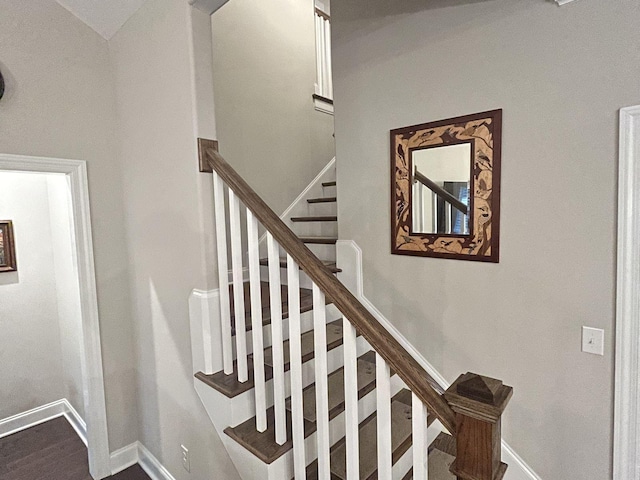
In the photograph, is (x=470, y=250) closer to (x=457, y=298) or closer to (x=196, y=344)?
(x=457, y=298)

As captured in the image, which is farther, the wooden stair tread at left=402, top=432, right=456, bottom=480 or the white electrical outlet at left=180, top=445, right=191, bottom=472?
the white electrical outlet at left=180, top=445, right=191, bottom=472

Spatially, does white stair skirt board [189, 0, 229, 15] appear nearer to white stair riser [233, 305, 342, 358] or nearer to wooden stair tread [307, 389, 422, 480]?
white stair riser [233, 305, 342, 358]

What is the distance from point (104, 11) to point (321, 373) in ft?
7.33

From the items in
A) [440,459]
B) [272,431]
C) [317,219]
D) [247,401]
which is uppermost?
[317,219]

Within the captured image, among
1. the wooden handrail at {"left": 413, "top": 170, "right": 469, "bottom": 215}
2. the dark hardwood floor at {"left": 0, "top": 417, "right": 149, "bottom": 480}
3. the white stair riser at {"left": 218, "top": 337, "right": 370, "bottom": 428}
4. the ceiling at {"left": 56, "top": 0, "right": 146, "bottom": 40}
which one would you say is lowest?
the dark hardwood floor at {"left": 0, "top": 417, "right": 149, "bottom": 480}

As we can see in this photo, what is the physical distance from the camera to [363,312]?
3.49ft

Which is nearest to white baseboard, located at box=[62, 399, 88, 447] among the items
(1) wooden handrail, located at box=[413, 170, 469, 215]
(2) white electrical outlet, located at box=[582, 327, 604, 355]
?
(1) wooden handrail, located at box=[413, 170, 469, 215]

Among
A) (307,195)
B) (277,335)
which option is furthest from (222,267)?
(307,195)

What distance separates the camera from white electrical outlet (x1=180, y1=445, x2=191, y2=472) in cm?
187

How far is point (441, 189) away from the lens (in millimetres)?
2029

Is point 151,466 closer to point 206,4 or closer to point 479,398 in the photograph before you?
point 479,398

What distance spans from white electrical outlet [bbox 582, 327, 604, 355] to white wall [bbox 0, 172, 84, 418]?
325 cm

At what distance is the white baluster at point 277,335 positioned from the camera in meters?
1.36

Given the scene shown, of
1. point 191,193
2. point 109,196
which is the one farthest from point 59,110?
point 191,193
